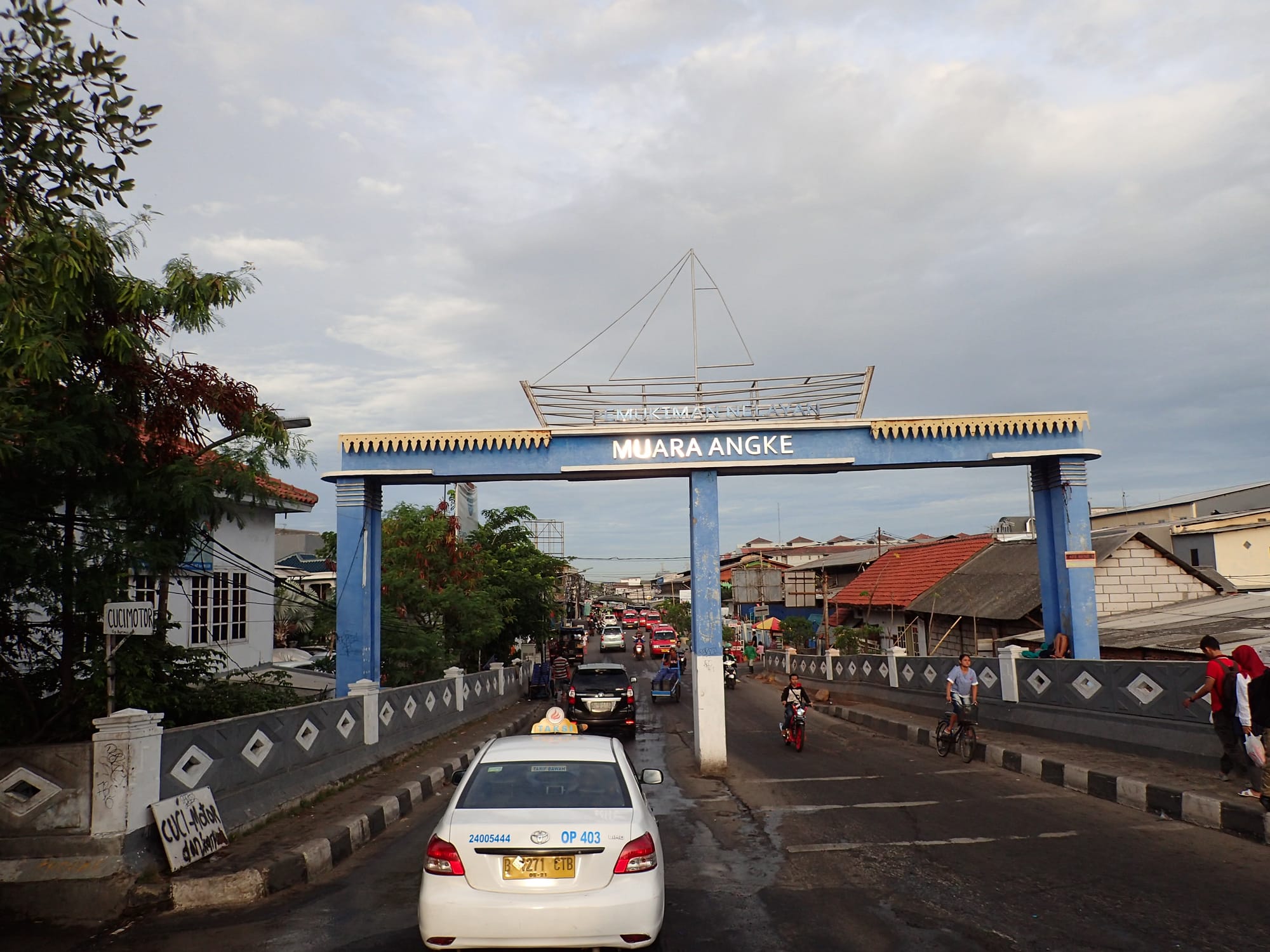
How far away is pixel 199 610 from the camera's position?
18.5 metres

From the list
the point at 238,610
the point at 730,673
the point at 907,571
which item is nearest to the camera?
the point at 238,610

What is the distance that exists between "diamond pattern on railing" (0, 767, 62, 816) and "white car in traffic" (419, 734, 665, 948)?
13.5 feet

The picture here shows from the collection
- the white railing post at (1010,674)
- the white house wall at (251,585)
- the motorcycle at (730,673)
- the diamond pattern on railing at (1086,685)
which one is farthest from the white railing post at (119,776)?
the motorcycle at (730,673)

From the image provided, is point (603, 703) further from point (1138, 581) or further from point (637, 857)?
A: point (1138, 581)

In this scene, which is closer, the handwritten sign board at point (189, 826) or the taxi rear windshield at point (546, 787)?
the taxi rear windshield at point (546, 787)

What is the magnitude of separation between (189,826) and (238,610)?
13.5 metres

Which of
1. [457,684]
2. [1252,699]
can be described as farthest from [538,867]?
[457,684]

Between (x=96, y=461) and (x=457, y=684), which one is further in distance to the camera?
(x=457, y=684)

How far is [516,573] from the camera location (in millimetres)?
32000

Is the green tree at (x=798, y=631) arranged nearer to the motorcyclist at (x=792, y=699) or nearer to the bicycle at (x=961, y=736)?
the motorcyclist at (x=792, y=699)

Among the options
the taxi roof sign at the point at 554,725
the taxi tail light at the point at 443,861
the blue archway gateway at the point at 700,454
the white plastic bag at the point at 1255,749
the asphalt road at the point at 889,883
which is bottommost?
the asphalt road at the point at 889,883

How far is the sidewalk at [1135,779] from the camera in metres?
8.44

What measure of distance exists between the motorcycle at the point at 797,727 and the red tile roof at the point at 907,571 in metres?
16.3

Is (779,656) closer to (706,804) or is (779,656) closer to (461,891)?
(706,804)
